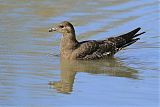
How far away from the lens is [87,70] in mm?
12555

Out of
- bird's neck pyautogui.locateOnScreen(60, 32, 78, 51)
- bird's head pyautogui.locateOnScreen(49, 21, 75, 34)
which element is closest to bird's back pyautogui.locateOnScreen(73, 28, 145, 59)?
bird's neck pyautogui.locateOnScreen(60, 32, 78, 51)

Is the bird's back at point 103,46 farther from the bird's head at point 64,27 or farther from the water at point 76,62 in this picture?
the bird's head at point 64,27

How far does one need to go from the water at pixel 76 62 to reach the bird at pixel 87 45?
7.3 inches

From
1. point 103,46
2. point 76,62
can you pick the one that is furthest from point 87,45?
point 76,62

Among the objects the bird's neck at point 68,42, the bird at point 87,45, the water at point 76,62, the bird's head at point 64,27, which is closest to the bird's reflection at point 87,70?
the water at point 76,62

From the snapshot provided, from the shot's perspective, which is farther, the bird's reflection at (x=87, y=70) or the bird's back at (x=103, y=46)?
the bird's back at (x=103, y=46)

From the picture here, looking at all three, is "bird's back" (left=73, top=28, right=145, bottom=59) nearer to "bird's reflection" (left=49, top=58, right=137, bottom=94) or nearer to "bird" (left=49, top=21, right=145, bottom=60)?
"bird" (left=49, top=21, right=145, bottom=60)

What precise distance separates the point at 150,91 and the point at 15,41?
4.02 m

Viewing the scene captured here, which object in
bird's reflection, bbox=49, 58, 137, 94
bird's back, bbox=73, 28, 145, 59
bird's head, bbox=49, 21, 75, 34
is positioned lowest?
bird's reflection, bbox=49, 58, 137, 94

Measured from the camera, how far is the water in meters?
10.6

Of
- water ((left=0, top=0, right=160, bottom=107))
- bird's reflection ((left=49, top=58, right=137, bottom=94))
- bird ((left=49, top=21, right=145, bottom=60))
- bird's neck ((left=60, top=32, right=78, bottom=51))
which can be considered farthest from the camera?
bird's neck ((left=60, top=32, right=78, bottom=51))

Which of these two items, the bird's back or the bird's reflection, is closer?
the bird's reflection

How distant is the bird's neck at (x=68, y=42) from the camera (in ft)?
44.9

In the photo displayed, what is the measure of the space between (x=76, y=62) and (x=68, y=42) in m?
0.58
